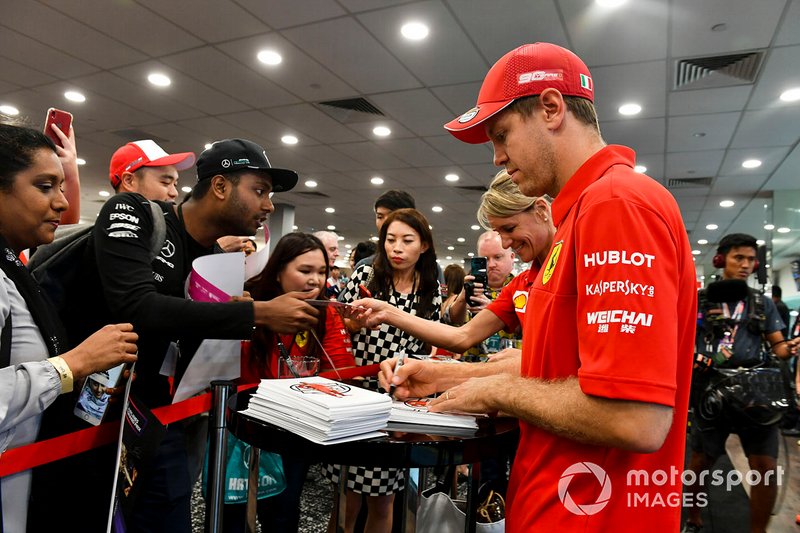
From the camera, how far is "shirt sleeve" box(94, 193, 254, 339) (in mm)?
1455

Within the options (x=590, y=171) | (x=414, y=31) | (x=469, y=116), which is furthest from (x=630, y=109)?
(x=590, y=171)

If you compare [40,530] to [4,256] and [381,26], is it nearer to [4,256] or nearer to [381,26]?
[4,256]

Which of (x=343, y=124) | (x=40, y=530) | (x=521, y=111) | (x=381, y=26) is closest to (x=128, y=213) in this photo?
(x=40, y=530)

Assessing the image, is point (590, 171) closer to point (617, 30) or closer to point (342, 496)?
point (342, 496)

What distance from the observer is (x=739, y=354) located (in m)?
3.04

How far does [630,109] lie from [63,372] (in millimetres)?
5969

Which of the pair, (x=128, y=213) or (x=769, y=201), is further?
(x=769, y=201)

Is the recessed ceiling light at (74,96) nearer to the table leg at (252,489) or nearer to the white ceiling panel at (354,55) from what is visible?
the white ceiling panel at (354,55)

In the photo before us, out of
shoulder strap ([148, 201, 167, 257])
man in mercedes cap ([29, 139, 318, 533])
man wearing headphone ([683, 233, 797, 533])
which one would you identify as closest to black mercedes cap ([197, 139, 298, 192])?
man in mercedes cap ([29, 139, 318, 533])

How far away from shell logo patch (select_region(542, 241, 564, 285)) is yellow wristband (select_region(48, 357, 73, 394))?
1094 mm

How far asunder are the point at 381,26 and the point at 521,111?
3623 mm

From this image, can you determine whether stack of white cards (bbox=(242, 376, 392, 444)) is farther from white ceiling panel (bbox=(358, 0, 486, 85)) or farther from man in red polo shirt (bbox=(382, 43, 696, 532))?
white ceiling panel (bbox=(358, 0, 486, 85))

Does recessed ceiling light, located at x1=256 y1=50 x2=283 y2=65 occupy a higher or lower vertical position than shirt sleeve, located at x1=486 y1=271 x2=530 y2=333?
higher

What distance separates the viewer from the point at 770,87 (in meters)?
4.91
